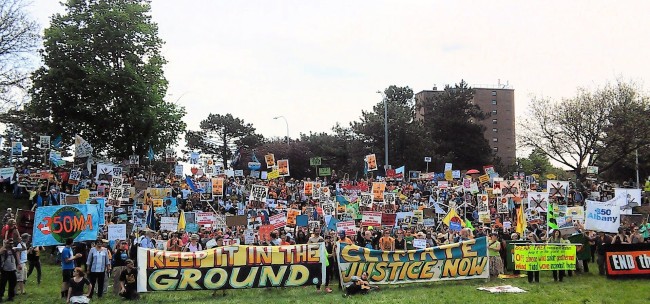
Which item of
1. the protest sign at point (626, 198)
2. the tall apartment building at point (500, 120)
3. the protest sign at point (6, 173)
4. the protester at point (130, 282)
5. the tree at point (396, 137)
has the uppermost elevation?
the tall apartment building at point (500, 120)

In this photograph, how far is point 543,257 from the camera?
1669 centimetres

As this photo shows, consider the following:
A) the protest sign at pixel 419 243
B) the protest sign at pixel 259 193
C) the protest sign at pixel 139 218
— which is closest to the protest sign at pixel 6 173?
the protest sign at pixel 139 218

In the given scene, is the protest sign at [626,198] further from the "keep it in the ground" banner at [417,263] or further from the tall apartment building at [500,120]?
the tall apartment building at [500,120]

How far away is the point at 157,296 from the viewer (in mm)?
15461

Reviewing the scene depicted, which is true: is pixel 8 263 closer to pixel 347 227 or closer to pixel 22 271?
pixel 22 271

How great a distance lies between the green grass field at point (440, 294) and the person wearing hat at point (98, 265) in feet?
1.22

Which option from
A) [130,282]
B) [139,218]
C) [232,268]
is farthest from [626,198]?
[130,282]

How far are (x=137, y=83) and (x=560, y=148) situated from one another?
37.4 meters

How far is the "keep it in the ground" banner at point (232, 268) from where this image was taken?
49.4 feet

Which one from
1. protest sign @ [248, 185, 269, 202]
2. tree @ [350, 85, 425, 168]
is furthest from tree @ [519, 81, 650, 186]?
protest sign @ [248, 185, 269, 202]

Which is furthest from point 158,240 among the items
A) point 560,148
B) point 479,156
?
point 479,156

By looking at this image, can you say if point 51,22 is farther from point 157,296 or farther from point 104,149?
point 157,296

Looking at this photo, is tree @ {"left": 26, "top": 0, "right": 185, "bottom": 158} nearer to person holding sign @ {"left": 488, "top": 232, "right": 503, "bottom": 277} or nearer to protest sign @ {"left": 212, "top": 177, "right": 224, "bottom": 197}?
protest sign @ {"left": 212, "top": 177, "right": 224, "bottom": 197}

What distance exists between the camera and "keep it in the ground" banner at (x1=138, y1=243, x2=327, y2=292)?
49.4 feet
